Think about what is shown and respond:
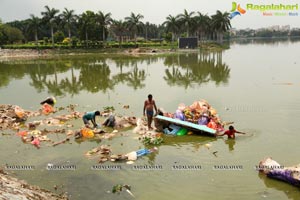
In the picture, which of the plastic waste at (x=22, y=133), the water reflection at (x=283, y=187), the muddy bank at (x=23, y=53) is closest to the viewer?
the water reflection at (x=283, y=187)

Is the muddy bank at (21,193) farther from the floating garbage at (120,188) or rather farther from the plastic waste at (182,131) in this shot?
the plastic waste at (182,131)

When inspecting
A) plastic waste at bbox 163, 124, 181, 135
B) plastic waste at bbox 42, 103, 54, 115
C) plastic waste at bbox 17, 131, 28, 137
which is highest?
plastic waste at bbox 42, 103, 54, 115

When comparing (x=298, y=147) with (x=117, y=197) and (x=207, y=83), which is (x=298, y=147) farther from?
(x=207, y=83)

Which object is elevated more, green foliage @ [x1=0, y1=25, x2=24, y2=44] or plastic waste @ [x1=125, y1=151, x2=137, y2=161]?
green foliage @ [x1=0, y1=25, x2=24, y2=44]

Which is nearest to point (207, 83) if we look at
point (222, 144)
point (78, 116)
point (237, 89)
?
point (237, 89)

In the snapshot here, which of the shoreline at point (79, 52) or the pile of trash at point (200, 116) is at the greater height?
the shoreline at point (79, 52)

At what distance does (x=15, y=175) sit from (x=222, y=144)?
6799mm

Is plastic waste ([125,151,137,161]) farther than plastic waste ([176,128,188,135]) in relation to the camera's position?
No

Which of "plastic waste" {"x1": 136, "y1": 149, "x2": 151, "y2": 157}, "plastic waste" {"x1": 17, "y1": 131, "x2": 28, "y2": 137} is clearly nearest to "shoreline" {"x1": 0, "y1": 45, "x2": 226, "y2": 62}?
"plastic waste" {"x1": 17, "y1": 131, "x2": 28, "y2": 137}

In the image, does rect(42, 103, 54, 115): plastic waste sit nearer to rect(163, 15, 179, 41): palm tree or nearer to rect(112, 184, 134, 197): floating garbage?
rect(112, 184, 134, 197): floating garbage

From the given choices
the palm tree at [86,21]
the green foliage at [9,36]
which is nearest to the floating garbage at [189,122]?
the palm tree at [86,21]

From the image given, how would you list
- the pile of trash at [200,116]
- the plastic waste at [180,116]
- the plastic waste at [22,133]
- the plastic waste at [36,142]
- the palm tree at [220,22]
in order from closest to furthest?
the plastic waste at [36,142] → the pile of trash at [200,116] → the plastic waste at [22,133] → the plastic waste at [180,116] → the palm tree at [220,22]

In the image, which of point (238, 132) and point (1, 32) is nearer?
point (238, 132)

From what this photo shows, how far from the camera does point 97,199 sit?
8.11 m
